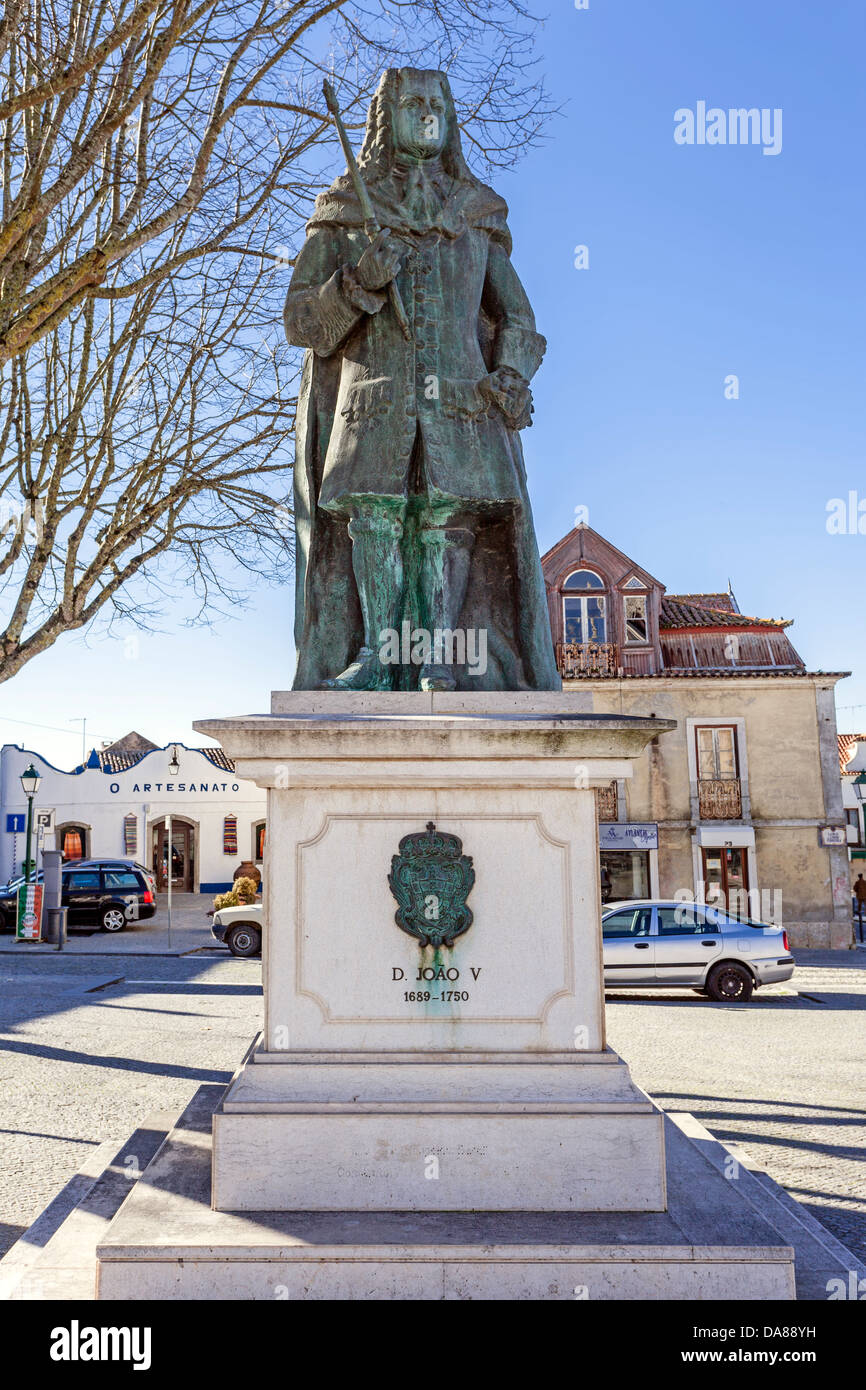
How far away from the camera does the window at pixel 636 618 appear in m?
25.0

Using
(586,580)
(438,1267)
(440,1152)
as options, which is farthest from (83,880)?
(438,1267)

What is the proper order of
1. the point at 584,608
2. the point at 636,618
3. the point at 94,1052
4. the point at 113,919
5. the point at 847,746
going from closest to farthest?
the point at 94,1052 < the point at 113,919 < the point at 636,618 < the point at 584,608 < the point at 847,746

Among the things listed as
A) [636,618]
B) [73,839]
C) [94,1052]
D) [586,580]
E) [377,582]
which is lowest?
[94,1052]

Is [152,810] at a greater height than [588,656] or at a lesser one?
lesser

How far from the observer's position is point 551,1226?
314 cm

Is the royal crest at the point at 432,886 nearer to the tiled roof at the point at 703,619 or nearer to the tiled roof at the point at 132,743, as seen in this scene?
the tiled roof at the point at 703,619

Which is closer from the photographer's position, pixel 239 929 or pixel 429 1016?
pixel 429 1016

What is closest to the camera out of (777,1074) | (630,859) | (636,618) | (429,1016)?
(429,1016)

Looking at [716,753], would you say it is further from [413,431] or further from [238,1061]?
[413,431]

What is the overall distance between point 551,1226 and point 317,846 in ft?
4.58

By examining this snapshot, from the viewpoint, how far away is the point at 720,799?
932 inches

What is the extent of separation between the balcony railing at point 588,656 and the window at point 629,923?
36.7ft

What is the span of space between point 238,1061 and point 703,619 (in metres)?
20.0

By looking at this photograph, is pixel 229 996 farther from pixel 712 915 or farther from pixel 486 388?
pixel 486 388
